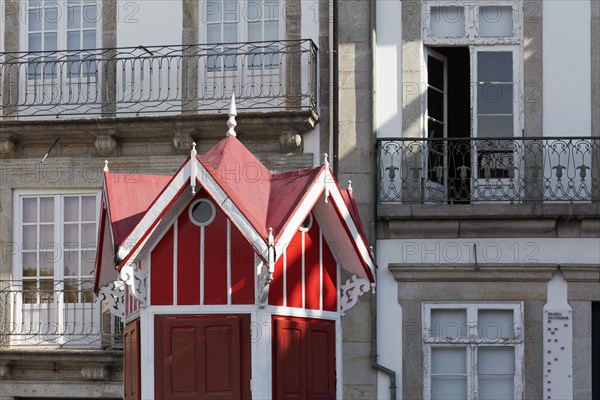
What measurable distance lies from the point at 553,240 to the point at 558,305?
72cm

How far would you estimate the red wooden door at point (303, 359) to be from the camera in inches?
689

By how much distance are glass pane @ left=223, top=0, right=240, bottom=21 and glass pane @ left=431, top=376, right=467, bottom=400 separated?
480 cm

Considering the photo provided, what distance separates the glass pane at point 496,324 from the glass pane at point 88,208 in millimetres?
4593

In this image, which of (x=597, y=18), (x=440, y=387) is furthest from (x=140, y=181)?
(x=597, y=18)

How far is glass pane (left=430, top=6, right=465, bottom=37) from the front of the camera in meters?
20.9

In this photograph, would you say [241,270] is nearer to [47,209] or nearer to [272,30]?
[47,209]

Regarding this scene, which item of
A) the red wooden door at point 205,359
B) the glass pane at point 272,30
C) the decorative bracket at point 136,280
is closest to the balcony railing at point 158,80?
the glass pane at point 272,30

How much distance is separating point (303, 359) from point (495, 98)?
468 centimetres

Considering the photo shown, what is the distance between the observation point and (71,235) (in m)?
21.1

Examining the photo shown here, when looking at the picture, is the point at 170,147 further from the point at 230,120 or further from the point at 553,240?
the point at 553,240

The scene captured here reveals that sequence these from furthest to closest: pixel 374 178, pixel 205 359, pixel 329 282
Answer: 1. pixel 374 178
2. pixel 329 282
3. pixel 205 359

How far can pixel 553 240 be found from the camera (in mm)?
20219

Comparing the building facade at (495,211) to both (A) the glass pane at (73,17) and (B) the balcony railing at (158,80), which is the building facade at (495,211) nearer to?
(B) the balcony railing at (158,80)

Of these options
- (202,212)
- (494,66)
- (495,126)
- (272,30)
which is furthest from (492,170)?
(202,212)
